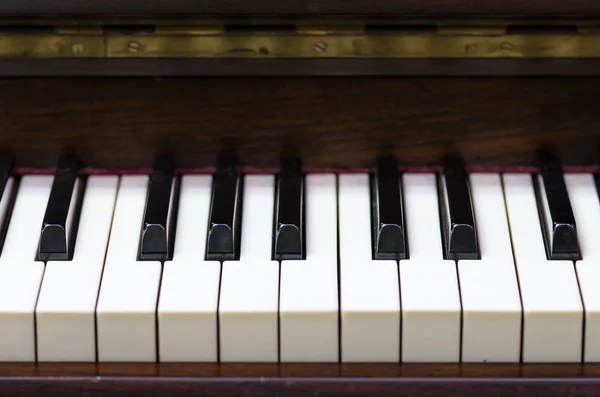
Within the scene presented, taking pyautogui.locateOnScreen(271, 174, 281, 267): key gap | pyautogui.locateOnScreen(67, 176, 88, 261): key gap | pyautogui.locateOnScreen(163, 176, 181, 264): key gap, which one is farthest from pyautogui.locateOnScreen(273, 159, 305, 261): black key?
pyautogui.locateOnScreen(67, 176, 88, 261): key gap

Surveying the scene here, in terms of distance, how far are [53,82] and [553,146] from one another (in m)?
0.66

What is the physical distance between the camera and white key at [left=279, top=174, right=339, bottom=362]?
121 centimetres

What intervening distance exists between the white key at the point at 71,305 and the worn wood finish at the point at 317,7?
0.94 ft

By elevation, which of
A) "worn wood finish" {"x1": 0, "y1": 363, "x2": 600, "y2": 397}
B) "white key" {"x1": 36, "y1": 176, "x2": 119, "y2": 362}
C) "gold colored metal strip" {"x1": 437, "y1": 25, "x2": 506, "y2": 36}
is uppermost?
"gold colored metal strip" {"x1": 437, "y1": 25, "x2": 506, "y2": 36}

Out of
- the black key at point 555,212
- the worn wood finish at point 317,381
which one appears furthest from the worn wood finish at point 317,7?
the worn wood finish at point 317,381

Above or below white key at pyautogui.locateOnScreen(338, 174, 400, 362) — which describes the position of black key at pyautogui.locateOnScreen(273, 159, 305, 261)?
above

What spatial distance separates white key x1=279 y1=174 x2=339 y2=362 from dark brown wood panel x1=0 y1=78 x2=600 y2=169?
182mm

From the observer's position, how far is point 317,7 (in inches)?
50.4

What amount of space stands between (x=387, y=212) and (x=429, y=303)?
0.15 metres

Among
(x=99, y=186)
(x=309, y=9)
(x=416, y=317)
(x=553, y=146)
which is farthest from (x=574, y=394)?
(x=99, y=186)

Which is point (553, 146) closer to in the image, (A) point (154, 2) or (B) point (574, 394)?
(B) point (574, 394)

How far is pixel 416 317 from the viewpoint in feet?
3.95

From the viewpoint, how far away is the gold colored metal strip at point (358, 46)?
133 cm

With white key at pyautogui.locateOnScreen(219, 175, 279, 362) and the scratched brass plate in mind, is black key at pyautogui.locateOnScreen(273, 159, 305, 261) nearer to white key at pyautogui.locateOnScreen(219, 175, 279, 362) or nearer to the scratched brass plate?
white key at pyautogui.locateOnScreen(219, 175, 279, 362)
